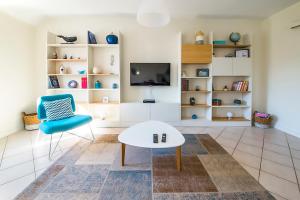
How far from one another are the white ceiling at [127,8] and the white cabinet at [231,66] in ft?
3.26

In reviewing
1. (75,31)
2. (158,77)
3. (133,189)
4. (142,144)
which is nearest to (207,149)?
(142,144)

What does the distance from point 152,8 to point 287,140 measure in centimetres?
312

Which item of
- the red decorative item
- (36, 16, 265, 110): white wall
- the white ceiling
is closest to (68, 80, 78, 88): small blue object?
the red decorative item

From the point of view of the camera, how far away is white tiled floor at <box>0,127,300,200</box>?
1.83 m

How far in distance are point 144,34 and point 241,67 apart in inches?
91.1

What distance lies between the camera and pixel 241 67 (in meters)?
4.10

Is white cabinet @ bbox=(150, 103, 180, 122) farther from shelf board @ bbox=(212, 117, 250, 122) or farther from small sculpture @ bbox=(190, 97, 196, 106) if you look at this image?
shelf board @ bbox=(212, 117, 250, 122)

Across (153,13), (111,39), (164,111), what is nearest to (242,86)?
(164,111)

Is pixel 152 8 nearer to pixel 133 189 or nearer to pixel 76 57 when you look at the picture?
pixel 133 189

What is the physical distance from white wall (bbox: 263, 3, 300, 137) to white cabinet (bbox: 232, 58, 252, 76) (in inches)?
20.4

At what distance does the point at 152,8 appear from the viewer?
7.41 feet

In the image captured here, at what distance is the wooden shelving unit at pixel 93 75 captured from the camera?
13.7ft

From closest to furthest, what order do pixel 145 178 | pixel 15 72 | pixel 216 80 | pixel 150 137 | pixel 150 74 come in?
pixel 145 178 → pixel 150 137 → pixel 15 72 → pixel 150 74 → pixel 216 80

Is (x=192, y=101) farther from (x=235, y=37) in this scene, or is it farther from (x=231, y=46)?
(x=235, y=37)
